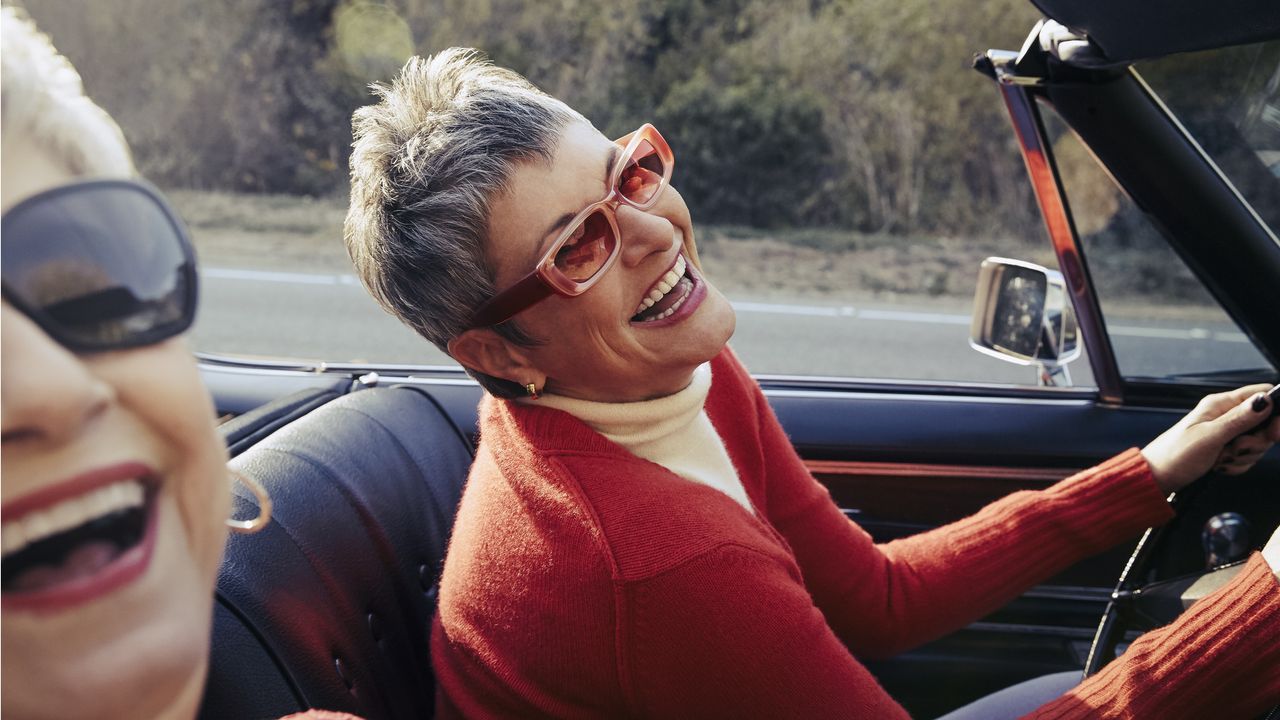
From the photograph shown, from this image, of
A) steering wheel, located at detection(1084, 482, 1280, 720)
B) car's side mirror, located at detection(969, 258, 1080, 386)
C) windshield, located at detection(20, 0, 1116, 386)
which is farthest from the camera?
windshield, located at detection(20, 0, 1116, 386)

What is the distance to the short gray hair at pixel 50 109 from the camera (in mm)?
552

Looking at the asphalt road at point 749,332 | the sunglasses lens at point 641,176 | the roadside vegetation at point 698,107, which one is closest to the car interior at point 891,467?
the sunglasses lens at point 641,176

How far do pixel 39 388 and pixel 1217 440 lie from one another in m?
1.73

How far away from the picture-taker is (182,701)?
56cm

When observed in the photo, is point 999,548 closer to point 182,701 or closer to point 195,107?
point 182,701

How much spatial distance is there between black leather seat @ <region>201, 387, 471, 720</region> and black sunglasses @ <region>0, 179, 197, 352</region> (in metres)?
0.84

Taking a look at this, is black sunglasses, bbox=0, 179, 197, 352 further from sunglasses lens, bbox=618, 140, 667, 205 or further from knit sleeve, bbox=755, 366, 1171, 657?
knit sleeve, bbox=755, 366, 1171, 657

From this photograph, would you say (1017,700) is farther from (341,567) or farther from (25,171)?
(25,171)

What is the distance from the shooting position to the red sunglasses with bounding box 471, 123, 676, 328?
1456 mm

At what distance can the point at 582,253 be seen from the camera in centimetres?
149

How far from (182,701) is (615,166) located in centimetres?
109

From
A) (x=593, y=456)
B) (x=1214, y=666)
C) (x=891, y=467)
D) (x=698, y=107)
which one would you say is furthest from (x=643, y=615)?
(x=698, y=107)

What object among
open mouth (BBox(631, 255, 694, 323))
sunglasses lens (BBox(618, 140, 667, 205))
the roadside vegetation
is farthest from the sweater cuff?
the roadside vegetation

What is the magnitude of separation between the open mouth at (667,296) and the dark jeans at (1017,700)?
94 centimetres
